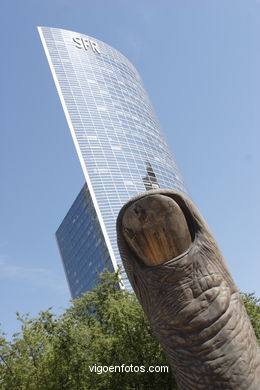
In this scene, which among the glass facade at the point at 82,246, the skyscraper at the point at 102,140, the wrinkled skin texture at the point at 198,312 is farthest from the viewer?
the glass facade at the point at 82,246

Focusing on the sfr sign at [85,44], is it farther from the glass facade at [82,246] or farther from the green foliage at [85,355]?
the green foliage at [85,355]

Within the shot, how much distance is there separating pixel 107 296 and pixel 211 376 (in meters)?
13.1

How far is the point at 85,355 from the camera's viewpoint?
13680mm

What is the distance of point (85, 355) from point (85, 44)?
8260cm

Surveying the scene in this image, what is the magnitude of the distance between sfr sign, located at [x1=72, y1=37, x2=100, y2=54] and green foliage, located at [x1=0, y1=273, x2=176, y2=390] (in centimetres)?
7887

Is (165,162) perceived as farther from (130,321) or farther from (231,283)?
(231,283)

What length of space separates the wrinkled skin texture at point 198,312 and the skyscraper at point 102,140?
5364 centimetres

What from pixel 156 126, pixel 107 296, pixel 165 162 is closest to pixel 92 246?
pixel 165 162

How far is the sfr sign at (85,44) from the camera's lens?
82.6 m

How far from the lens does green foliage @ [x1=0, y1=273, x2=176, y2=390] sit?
13016 millimetres

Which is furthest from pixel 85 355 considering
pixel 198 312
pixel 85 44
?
pixel 85 44

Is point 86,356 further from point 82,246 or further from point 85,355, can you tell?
point 82,246

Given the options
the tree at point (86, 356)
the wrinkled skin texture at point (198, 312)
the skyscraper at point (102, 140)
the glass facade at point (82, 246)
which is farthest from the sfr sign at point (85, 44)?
the wrinkled skin texture at point (198, 312)

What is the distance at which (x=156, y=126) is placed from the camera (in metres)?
88.9
